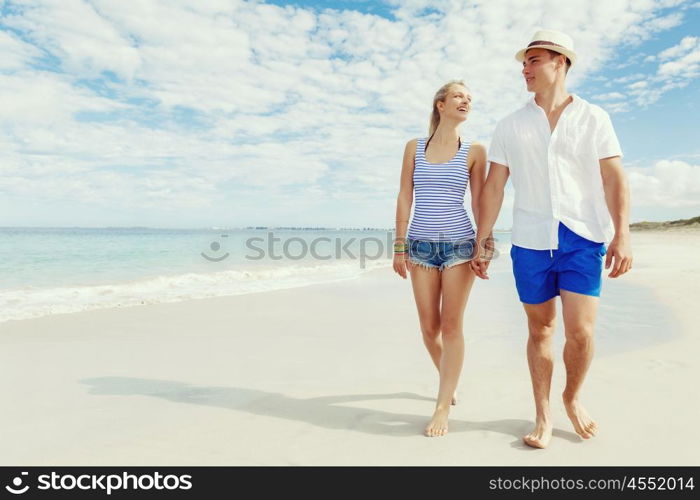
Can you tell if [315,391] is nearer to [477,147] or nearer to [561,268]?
[561,268]

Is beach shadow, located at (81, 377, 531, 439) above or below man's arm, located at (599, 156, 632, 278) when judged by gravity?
below

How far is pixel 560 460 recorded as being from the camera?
2.59 m

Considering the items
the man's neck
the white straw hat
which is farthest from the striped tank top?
the white straw hat

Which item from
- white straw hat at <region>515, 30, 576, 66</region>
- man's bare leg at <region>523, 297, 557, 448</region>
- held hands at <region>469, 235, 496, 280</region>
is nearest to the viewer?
white straw hat at <region>515, 30, 576, 66</region>

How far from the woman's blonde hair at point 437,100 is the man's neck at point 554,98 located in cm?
56

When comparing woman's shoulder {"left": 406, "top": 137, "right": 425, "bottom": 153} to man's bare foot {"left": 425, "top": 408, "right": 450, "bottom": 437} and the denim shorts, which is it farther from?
man's bare foot {"left": 425, "top": 408, "right": 450, "bottom": 437}

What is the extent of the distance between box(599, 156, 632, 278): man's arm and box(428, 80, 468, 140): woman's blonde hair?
108 cm

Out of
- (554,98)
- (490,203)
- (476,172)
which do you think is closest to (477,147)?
(476,172)

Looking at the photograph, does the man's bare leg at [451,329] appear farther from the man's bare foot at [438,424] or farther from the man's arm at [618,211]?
the man's arm at [618,211]

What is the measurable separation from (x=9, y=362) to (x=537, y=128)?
5.09 meters

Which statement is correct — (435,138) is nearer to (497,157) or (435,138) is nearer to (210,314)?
(497,157)

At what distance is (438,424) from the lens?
2.99 meters

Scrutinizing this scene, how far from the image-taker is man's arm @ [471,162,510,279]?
2973mm

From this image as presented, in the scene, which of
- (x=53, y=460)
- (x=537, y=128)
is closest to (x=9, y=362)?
(x=53, y=460)
